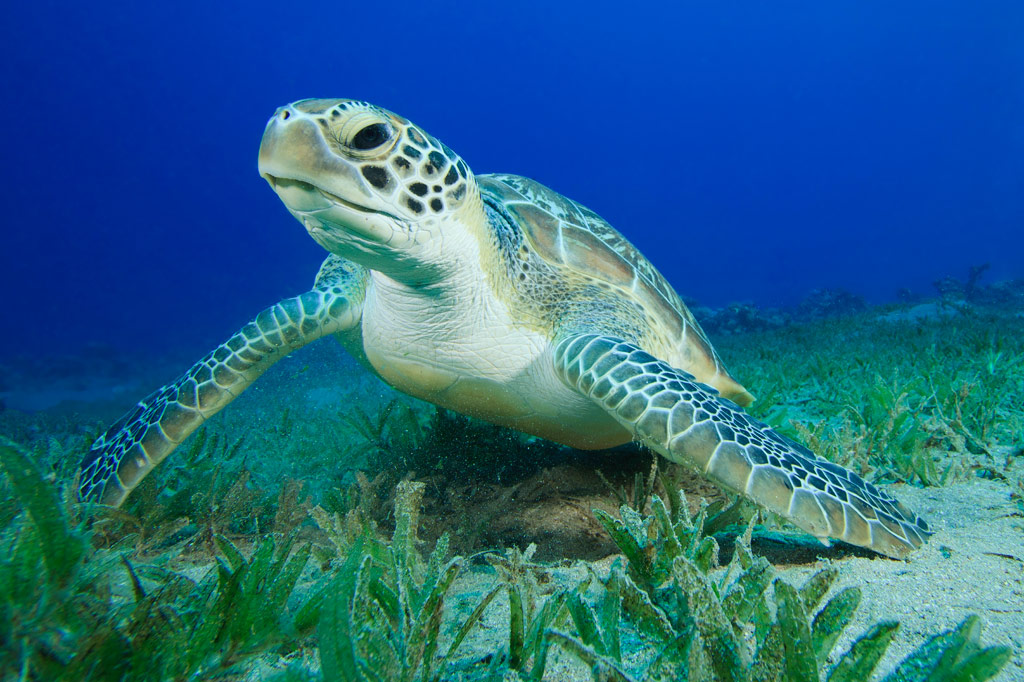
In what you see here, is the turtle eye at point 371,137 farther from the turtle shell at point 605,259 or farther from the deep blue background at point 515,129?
the deep blue background at point 515,129

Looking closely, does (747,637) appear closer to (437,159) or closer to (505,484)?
(505,484)

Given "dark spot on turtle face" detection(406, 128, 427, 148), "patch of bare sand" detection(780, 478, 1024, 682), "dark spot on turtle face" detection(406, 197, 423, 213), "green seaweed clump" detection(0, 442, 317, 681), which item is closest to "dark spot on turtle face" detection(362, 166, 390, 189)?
"dark spot on turtle face" detection(406, 197, 423, 213)

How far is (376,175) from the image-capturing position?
1676mm

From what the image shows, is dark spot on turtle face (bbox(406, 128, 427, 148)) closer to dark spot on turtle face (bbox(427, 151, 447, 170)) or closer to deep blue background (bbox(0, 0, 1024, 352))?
dark spot on turtle face (bbox(427, 151, 447, 170))

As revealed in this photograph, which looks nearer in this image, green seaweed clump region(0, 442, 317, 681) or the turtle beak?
green seaweed clump region(0, 442, 317, 681)

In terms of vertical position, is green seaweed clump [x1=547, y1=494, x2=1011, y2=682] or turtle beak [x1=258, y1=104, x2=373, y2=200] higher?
turtle beak [x1=258, y1=104, x2=373, y2=200]

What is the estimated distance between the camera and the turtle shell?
2.91 meters

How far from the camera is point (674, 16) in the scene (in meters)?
124

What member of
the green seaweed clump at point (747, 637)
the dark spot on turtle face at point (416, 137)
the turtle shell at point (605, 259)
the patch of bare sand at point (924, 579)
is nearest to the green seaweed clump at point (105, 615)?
the patch of bare sand at point (924, 579)

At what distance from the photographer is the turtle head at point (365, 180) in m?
1.59

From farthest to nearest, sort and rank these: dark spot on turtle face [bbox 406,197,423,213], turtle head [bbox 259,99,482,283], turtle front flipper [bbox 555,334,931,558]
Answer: dark spot on turtle face [bbox 406,197,423,213] < turtle head [bbox 259,99,482,283] < turtle front flipper [bbox 555,334,931,558]

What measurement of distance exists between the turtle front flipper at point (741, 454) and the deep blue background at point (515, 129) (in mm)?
52133

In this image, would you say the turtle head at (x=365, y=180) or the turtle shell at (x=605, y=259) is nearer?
the turtle head at (x=365, y=180)

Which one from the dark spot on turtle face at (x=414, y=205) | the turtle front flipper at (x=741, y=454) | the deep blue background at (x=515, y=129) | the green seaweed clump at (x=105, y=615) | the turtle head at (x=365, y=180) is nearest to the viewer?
the green seaweed clump at (x=105, y=615)
